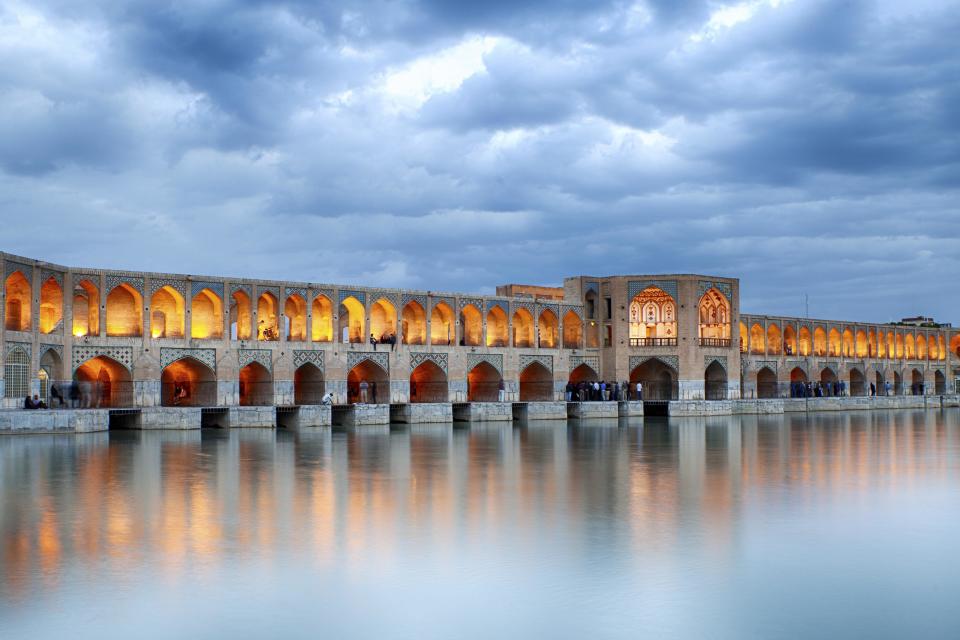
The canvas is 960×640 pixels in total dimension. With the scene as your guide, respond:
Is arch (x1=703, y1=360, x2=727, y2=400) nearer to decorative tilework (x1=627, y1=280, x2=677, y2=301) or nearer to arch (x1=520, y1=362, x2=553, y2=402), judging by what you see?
decorative tilework (x1=627, y1=280, x2=677, y2=301)

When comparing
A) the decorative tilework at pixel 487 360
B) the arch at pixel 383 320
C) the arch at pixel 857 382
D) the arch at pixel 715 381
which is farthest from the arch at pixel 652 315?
→ the arch at pixel 857 382

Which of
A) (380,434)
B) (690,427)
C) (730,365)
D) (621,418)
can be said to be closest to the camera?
(380,434)

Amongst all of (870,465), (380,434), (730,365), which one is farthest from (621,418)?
(870,465)

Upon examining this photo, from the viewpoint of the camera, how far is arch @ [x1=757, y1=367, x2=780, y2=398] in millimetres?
41031

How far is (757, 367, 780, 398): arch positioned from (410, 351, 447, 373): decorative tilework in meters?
16.5

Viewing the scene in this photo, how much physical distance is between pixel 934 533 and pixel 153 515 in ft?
21.0

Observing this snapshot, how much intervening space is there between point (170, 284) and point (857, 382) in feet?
113

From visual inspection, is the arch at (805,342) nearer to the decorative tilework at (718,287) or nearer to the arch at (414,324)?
the decorative tilework at (718,287)

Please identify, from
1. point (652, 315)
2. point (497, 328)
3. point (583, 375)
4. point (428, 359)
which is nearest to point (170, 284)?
point (428, 359)

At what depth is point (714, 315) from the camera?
117 ft

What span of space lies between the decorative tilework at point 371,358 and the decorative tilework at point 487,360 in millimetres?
3095

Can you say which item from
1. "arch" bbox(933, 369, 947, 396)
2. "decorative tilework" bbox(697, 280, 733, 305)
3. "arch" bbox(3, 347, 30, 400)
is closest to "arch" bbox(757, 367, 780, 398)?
"decorative tilework" bbox(697, 280, 733, 305)

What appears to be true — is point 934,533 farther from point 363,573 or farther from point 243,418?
point 243,418

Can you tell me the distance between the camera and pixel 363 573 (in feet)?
19.8
